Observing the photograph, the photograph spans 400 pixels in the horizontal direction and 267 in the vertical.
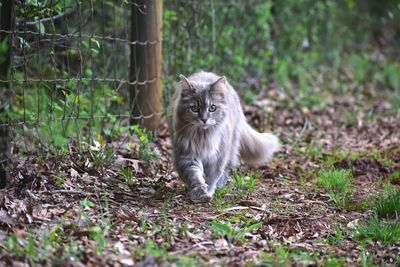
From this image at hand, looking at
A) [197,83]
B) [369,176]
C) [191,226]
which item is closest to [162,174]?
[197,83]

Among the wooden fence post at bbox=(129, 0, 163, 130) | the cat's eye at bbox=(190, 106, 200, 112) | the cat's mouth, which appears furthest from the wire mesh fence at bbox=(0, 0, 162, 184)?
the cat's mouth

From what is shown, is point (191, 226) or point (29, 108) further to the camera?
point (29, 108)

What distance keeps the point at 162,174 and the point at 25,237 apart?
2.04 metres

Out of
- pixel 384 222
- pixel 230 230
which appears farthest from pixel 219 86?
pixel 384 222

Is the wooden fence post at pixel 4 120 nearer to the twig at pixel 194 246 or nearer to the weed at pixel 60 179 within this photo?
the weed at pixel 60 179

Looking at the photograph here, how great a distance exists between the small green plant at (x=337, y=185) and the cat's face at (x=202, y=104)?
3.56ft

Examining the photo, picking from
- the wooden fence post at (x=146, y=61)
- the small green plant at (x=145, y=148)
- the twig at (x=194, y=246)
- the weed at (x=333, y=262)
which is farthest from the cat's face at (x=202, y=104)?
the weed at (x=333, y=262)

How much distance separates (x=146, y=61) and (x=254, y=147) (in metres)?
1.42

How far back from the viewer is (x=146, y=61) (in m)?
6.29

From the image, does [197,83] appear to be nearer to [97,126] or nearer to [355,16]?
[97,126]

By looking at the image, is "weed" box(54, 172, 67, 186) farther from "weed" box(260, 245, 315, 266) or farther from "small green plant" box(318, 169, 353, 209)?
"small green plant" box(318, 169, 353, 209)

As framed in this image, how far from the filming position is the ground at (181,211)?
3.66m

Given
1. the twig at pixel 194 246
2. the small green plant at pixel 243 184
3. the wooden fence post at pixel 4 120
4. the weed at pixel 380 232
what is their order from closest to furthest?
1. the twig at pixel 194 246
2. the weed at pixel 380 232
3. the wooden fence post at pixel 4 120
4. the small green plant at pixel 243 184

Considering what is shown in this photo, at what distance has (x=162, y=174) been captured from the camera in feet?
18.3
